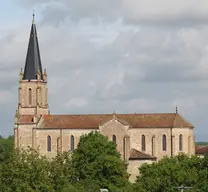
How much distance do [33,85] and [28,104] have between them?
2440 millimetres

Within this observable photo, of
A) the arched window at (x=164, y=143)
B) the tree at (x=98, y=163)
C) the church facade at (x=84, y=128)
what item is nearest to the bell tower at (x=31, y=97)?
the church facade at (x=84, y=128)

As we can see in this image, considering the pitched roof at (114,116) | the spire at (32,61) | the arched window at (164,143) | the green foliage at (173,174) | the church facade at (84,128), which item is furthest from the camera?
the spire at (32,61)

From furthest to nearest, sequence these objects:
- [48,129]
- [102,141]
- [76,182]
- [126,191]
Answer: [48,129], [102,141], [76,182], [126,191]

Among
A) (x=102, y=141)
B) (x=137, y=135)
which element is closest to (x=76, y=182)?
(x=102, y=141)

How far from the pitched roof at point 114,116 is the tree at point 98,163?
618 centimetres

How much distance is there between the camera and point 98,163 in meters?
110

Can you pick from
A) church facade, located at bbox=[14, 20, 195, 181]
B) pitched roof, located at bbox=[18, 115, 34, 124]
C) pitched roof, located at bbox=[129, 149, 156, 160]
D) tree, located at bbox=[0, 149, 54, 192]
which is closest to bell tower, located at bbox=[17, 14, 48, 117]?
church facade, located at bbox=[14, 20, 195, 181]

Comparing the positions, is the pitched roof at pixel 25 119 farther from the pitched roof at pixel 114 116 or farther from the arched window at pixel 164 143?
the arched window at pixel 164 143

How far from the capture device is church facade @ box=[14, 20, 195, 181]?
118 meters

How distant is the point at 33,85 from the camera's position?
404 ft

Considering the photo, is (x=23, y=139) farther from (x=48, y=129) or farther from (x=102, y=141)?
(x=102, y=141)

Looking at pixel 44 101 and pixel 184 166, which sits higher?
pixel 44 101

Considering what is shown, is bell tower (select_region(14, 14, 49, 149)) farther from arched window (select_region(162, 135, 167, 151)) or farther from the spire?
arched window (select_region(162, 135, 167, 151))

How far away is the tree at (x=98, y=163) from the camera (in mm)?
108125
